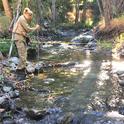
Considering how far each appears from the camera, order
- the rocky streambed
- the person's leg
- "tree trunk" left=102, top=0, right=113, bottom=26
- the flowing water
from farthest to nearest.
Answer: "tree trunk" left=102, top=0, right=113, bottom=26 → the person's leg → the flowing water → the rocky streambed

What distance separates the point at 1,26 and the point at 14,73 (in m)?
7.36

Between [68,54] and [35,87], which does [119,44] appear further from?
[35,87]

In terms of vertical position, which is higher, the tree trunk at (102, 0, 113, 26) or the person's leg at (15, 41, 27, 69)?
the tree trunk at (102, 0, 113, 26)

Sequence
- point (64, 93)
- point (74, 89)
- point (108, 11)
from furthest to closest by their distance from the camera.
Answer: point (108, 11) < point (74, 89) < point (64, 93)

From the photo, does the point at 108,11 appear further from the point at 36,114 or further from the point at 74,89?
the point at 36,114

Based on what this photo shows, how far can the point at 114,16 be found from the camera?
23.1 meters

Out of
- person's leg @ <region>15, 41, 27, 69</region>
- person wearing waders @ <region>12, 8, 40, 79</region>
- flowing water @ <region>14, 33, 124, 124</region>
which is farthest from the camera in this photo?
person's leg @ <region>15, 41, 27, 69</region>

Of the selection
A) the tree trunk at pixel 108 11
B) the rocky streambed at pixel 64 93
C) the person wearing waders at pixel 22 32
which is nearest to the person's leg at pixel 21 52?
the person wearing waders at pixel 22 32

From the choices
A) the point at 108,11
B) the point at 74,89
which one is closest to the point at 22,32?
the point at 74,89

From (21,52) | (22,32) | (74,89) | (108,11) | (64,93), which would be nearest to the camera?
(64,93)

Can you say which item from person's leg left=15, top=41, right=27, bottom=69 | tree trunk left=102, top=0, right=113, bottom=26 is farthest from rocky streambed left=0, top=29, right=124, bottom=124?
tree trunk left=102, top=0, right=113, bottom=26

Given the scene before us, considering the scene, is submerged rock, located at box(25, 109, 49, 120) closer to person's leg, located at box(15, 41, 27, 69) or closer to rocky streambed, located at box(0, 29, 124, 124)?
rocky streambed, located at box(0, 29, 124, 124)

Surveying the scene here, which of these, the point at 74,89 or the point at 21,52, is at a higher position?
the point at 21,52

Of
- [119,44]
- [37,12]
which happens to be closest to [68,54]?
[119,44]
